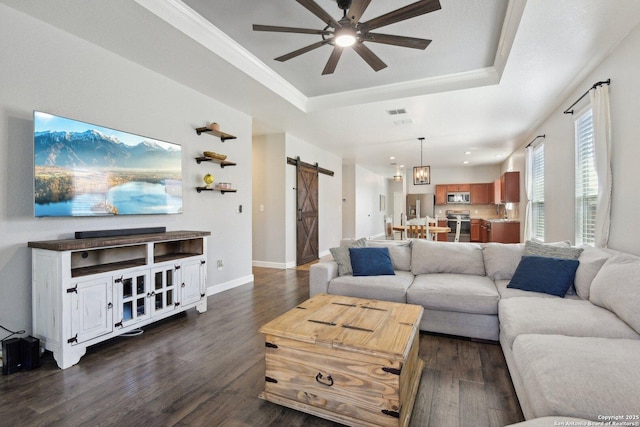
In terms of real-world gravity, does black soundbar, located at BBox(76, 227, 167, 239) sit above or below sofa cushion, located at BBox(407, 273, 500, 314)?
above

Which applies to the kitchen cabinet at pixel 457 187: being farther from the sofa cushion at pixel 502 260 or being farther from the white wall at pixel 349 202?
the sofa cushion at pixel 502 260

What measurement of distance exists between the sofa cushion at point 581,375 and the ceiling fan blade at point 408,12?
214cm

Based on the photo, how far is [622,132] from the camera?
2.75 m

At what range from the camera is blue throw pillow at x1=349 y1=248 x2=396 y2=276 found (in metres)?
3.40

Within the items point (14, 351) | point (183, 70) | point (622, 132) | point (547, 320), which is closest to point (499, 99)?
point (622, 132)

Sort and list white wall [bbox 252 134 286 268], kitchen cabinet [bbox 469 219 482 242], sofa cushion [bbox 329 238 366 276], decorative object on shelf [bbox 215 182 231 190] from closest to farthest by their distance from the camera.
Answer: sofa cushion [bbox 329 238 366 276], decorative object on shelf [bbox 215 182 231 190], white wall [bbox 252 134 286 268], kitchen cabinet [bbox 469 219 482 242]

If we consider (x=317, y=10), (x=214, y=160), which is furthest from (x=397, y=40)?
(x=214, y=160)

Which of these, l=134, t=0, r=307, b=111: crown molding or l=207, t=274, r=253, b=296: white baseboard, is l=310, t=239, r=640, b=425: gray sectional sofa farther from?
l=134, t=0, r=307, b=111: crown molding

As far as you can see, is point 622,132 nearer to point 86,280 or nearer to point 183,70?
point 183,70

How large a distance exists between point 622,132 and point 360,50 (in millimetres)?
2419

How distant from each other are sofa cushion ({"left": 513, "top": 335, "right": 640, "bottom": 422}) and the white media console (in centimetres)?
299

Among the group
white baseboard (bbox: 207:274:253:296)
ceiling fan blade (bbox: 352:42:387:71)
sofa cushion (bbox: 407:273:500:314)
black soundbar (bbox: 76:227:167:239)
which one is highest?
ceiling fan blade (bbox: 352:42:387:71)

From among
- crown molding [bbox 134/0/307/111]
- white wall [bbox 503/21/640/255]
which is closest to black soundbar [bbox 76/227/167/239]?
crown molding [bbox 134/0/307/111]

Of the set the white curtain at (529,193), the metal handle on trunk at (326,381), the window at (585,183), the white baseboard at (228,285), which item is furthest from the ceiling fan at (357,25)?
the white curtain at (529,193)
